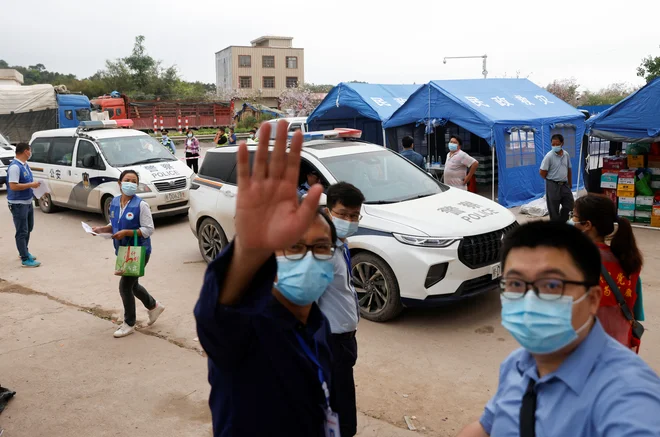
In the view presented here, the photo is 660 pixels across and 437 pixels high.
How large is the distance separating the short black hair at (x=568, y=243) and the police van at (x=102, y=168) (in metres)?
10.3

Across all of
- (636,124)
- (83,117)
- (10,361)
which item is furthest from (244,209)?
(83,117)

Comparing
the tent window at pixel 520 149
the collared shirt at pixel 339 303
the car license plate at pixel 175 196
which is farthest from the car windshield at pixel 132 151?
the collared shirt at pixel 339 303

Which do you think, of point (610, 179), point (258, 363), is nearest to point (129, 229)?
point (258, 363)

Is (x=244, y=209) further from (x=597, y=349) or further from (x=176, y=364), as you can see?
(x=176, y=364)

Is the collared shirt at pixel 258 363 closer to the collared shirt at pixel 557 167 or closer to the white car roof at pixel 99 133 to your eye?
the collared shirt at pixel 557 167

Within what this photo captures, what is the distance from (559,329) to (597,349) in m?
0.11

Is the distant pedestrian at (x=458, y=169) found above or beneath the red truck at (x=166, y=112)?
beneath

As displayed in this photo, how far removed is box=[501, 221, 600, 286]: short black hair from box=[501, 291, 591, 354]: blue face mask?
8 cm

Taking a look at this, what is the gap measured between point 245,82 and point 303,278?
70.3 meters

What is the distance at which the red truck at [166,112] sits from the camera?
35562 mm

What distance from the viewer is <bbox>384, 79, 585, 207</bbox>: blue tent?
13.0 m

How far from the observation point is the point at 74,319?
21.6ft

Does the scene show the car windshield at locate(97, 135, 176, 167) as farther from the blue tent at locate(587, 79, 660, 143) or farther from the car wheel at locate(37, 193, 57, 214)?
the blue tent at locate(587, 79, 660, 143)

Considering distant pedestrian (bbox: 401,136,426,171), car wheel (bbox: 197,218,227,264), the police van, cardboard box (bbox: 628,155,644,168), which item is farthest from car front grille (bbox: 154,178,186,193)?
cardboard box (bbox: 628,155,644,168)
